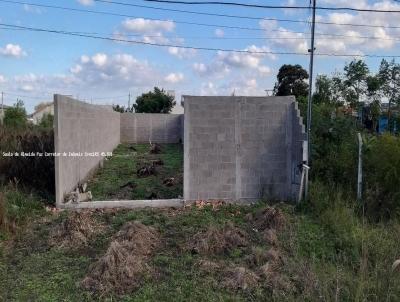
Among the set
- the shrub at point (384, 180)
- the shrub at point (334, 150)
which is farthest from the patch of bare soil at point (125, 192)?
the shrub at point (384, 180)

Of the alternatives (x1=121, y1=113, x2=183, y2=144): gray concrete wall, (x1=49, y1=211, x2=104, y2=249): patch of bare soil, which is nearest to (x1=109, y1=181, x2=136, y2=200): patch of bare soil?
(x1=49, y1=211, x2=104, y2=249): patch of bare soil

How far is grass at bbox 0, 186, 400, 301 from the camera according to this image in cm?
408

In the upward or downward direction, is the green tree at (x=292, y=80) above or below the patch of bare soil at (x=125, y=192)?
above

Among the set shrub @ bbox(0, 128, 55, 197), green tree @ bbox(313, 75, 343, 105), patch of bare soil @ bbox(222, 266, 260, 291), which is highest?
green tree @ bbox(313, 75, 343, 105)

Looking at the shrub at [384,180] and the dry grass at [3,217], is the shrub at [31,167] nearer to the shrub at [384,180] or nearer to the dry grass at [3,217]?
the dry grass at [3,217]

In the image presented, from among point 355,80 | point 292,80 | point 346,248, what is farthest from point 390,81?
point 346,248

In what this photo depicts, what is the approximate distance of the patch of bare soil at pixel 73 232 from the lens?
5645 millimetres

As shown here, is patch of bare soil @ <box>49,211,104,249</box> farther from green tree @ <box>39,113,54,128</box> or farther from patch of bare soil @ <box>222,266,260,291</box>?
green tree @ <box>39,113,54,128</box>

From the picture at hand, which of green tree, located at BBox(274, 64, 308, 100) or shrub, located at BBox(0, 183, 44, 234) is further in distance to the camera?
green tree, located at BBox(274, 64, 308, 100)

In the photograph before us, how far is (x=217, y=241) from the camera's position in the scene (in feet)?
17.9

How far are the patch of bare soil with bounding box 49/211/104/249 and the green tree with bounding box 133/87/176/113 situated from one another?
39172 mm

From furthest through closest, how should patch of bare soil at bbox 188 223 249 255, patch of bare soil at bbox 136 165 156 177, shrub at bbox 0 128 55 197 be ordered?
patch of bare soil at bbox 136 165 156 177 → shrub at bbox 0 128 55 197 → patch of bare soil at bbox 188 223 249 255

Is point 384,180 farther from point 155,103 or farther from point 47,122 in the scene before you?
point 155,103

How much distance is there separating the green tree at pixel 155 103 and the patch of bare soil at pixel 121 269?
4012 centimetres
